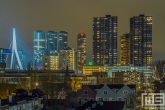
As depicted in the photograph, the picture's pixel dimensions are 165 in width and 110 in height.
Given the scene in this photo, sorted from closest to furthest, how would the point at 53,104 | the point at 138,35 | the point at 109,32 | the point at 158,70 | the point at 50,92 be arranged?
1. the point at 53,104
2. the point at 50,92
3. the point at 158,70
4. the point at 138,35
5. the point at 109,32

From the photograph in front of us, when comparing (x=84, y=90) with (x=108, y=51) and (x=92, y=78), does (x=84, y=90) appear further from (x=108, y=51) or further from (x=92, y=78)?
(x=108, y=51)

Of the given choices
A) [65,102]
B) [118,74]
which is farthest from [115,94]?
[118,74]

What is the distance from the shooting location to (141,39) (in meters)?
158

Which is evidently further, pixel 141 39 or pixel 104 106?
pixel 141 39

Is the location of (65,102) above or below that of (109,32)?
below

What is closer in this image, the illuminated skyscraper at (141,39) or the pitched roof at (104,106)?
the pitched roof at (104,106)

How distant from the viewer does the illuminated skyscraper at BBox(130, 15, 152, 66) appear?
15600 centimetres

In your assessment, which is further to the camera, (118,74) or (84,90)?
(118,74)

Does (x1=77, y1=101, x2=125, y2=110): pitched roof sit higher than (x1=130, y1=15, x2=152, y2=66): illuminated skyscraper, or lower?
lower

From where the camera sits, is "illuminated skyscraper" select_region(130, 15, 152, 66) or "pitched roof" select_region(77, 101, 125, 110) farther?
"illuminated skyscraper" select_region(130, 15, 152, 66)

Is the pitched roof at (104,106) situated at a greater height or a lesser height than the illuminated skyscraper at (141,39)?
lesser

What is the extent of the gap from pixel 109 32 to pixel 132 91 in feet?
410

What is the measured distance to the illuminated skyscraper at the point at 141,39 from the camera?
156 m

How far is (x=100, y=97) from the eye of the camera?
151 ft
